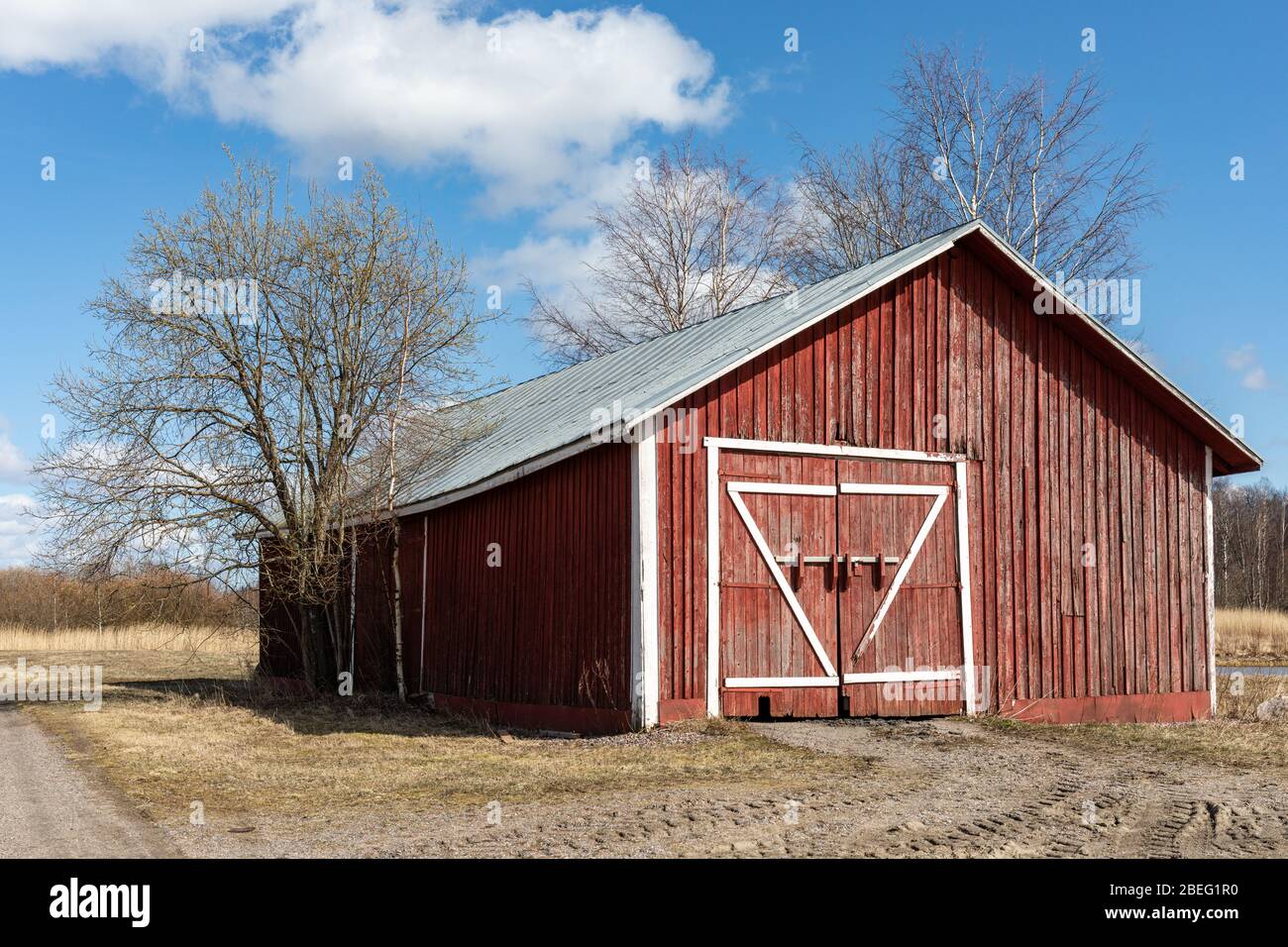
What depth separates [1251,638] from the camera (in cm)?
3562

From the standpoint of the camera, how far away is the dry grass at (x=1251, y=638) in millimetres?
34375

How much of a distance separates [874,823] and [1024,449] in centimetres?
815

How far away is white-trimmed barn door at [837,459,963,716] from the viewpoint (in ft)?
42.9

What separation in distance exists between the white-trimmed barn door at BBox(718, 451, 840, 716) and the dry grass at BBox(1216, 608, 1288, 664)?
25683 mm

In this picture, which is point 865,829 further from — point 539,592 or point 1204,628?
point 1204,628

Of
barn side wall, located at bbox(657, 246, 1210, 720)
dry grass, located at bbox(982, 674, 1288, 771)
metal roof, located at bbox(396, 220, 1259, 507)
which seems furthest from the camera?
barn side wall, located at bbox(657, 246, 1210, 720)

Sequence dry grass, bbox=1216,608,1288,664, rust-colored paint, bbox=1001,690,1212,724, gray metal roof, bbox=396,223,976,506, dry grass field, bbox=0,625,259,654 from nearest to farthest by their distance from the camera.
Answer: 1. gray metal roof, bbox=396,223,976,506
2. rust-colored paint, bbox=1001,690,1212,724
3. dry grass field, bbox=0,625,259,654
4. dry grass, bbox=1216,608,1288,664

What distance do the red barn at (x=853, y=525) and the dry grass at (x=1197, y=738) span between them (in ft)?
2.78

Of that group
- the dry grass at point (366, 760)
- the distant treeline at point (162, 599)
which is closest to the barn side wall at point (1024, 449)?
the dry grass at point (366, 760)

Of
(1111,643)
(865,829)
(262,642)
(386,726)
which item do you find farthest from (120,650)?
(865,829)

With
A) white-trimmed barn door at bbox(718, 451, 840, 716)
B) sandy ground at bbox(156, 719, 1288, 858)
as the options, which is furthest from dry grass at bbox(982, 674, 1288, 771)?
white-trimmed barn door at bbox(718, 451, 840, 716)

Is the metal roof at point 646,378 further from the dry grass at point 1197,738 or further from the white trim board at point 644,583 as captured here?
the dry grass at point 1197,738

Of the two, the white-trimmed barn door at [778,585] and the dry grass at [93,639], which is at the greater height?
the white-trimmed barn door at [778,585]

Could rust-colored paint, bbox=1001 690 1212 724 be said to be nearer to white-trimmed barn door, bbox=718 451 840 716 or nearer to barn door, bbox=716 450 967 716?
barn door, bbox=716 450 967 716
